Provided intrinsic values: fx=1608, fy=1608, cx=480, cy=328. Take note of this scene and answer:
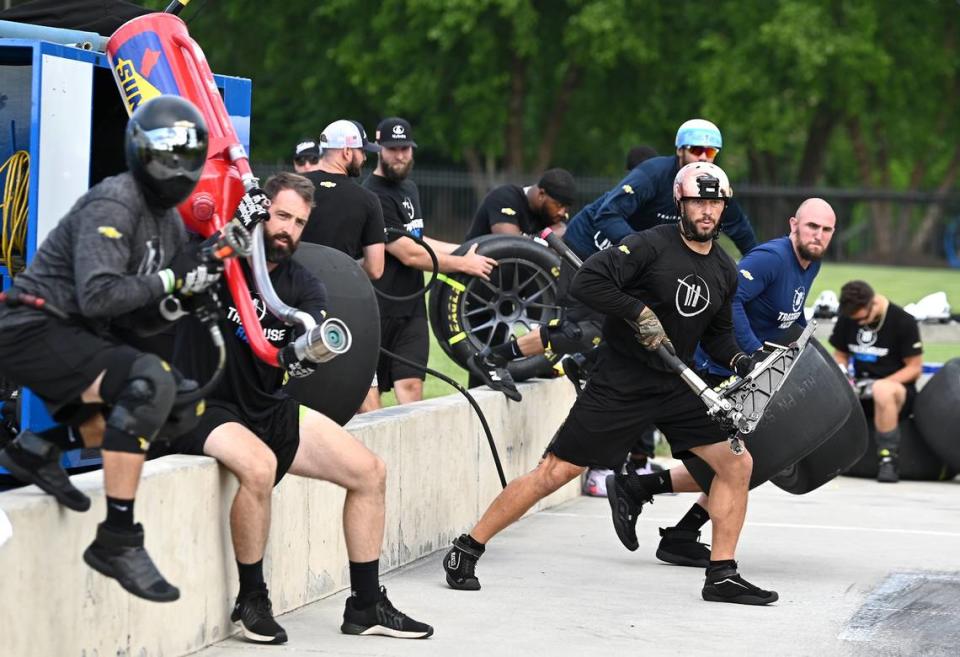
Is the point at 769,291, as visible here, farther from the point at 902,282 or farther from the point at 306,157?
the point at 902,282

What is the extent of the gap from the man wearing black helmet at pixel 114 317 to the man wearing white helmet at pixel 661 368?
8.20 feet

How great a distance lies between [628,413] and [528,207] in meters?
3.66

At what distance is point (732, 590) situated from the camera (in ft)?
24.3

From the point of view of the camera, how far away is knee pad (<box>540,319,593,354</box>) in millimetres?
10016

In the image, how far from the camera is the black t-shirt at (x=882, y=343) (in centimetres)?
1237

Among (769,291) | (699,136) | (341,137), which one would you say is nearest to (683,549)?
(769,291)

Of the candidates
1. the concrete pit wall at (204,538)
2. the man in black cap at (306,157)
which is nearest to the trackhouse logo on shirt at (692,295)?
the concrete pit wall at (204,538)

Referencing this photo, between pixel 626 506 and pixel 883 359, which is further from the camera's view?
pixel 883 359

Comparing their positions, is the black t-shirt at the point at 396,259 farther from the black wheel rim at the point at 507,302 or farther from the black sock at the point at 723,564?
the black sock at the point at 723,564

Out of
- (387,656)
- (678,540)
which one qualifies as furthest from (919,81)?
(387,656)

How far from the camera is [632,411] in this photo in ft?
24.6

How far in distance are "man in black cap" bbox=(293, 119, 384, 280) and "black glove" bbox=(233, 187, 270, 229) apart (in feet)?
8.83

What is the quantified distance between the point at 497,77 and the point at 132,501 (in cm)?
3498

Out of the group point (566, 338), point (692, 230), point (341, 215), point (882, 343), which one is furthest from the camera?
point (882, 343)
